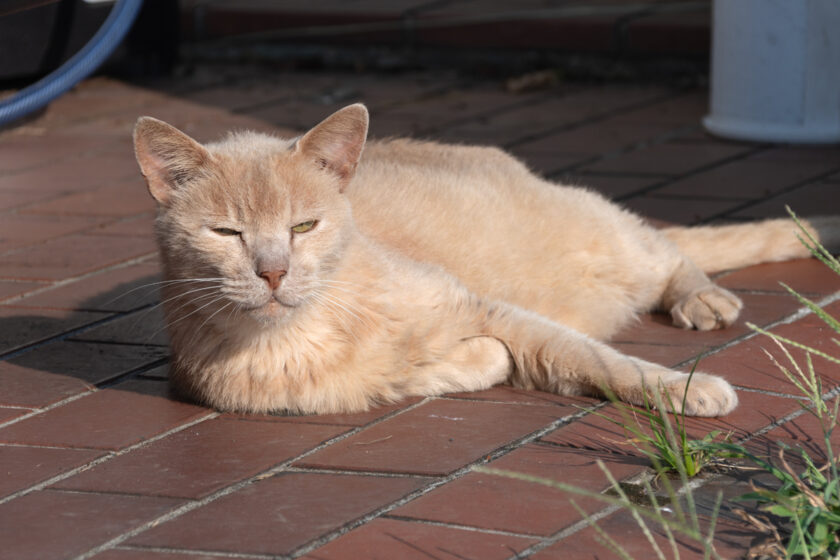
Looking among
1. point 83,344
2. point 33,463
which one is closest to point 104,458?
point 33,463

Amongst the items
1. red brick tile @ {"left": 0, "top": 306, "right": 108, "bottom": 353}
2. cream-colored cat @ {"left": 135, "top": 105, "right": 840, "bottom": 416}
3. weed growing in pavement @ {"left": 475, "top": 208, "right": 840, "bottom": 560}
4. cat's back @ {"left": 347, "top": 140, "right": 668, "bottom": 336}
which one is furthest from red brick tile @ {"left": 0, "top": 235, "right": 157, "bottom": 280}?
weed growing in pavement @ {"left": 475, "top": 208, "right": 840, "bottom": 560}

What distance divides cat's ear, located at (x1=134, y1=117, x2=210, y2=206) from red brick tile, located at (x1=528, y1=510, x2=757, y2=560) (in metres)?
1.43

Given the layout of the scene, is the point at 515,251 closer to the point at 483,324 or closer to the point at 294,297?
the point at 483,324

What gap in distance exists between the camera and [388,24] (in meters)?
8.48

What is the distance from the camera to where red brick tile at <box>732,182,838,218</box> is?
5.06m

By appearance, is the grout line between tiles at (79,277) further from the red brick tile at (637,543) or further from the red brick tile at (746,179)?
the red brick tile at (637,543)

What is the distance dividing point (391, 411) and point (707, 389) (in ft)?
2.83

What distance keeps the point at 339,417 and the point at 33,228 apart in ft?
8.57

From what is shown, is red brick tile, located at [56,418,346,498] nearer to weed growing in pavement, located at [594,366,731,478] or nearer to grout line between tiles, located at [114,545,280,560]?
grout line between tiles, located at [114,545,280,560]

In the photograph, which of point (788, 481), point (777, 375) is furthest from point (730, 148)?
point (788, 481)

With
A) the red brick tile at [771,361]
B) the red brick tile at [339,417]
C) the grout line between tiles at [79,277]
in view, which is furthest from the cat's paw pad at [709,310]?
the grout line between tiles at [79,277]

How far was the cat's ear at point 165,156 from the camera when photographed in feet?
10.5

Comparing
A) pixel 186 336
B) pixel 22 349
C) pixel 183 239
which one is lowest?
pixel 22 349

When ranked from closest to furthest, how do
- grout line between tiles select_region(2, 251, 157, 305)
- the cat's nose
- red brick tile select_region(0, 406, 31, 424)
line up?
1. the cat's nose
2. red brick tile select_region(0, 406, 31, 424)
3. grout line between tiles select_region(2, 251, 157, 305)
